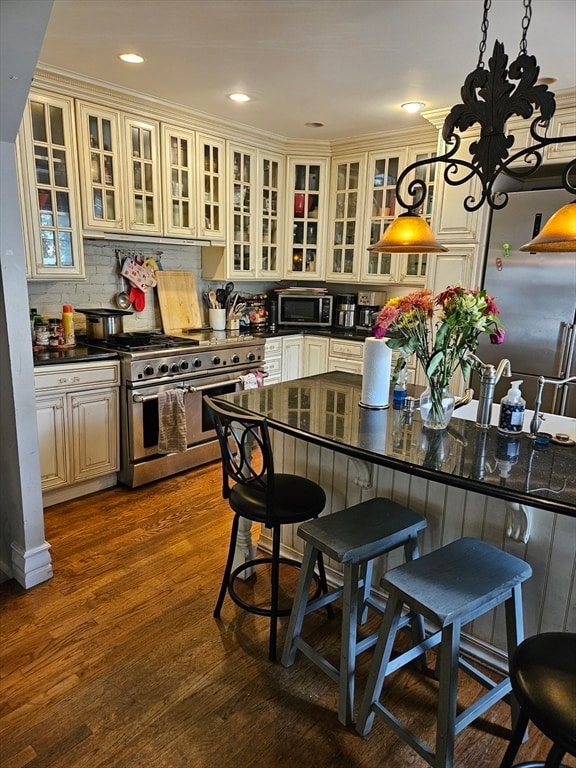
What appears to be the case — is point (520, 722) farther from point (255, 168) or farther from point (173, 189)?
point (255, 168)

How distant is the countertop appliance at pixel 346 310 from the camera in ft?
16.0

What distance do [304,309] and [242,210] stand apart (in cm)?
108

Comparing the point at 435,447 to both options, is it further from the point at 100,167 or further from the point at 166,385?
the point at 100,167

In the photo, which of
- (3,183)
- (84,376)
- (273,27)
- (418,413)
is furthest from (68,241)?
(418,413)

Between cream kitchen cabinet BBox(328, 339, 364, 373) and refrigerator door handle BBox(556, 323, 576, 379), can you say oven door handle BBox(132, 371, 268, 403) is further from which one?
refrigerator door handle BBox(556, 323, 576, 379)

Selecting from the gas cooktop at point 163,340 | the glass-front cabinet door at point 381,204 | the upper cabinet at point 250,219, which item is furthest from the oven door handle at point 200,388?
the glass-front cabinet door at point 381,204

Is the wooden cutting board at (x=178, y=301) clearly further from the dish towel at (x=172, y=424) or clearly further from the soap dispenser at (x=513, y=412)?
the soap dispenser at (x=513, y=412)

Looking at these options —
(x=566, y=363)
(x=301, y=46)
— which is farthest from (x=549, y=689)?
(x=301, y=46)

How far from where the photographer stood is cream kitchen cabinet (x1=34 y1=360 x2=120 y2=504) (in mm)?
2996

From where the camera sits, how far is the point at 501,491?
1.42 metres

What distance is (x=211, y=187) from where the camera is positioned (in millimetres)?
4125

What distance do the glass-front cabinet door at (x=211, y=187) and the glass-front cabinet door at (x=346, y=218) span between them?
112 cm

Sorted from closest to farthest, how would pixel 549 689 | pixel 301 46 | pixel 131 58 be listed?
pixel 549 689 → pixel 301 46 → pixel 131 58

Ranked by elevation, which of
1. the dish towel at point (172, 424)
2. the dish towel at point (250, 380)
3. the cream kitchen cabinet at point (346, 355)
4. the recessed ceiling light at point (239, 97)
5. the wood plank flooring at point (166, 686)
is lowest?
the wood plank flooring at point (166, 686)
